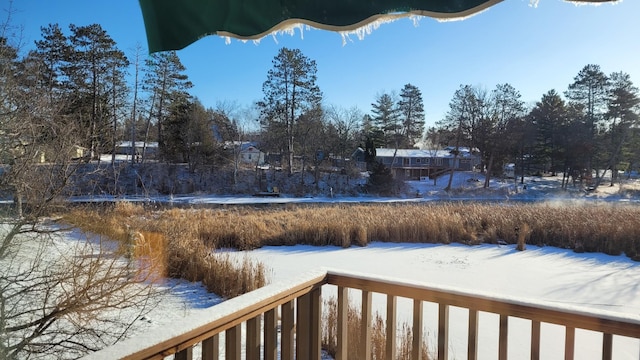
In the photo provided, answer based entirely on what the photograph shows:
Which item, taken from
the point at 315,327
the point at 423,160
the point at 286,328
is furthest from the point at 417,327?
the point at 423,160

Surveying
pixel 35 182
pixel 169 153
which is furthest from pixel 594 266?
pixel 169 153

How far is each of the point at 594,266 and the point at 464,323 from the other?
3884 mm

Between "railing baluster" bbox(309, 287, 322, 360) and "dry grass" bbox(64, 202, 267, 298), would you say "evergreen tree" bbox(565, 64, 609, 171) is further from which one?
"railing baluster" bbox(309, 287, 322, 360)

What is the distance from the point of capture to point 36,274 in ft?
13.0

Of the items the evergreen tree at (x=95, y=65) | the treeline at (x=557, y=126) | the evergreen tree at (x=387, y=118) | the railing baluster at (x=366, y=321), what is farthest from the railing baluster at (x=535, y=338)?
the evergreen tree at (x=387, y=118)

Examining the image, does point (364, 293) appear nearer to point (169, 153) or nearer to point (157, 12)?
point (157, 12)

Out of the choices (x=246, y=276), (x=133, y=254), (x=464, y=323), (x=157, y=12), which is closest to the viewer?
(x=157, y=12)

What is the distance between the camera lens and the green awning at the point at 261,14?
0.88 meters

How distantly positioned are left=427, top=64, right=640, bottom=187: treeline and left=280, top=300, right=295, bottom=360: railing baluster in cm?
2552

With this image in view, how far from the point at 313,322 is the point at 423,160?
29009mm

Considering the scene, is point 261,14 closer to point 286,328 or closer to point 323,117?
point 286,328

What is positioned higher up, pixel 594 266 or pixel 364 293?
pixel 364 293

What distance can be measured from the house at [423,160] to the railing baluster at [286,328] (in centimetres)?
2656

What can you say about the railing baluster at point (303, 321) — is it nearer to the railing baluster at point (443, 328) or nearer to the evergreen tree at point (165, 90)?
the railing baluster at point (443, 328)
